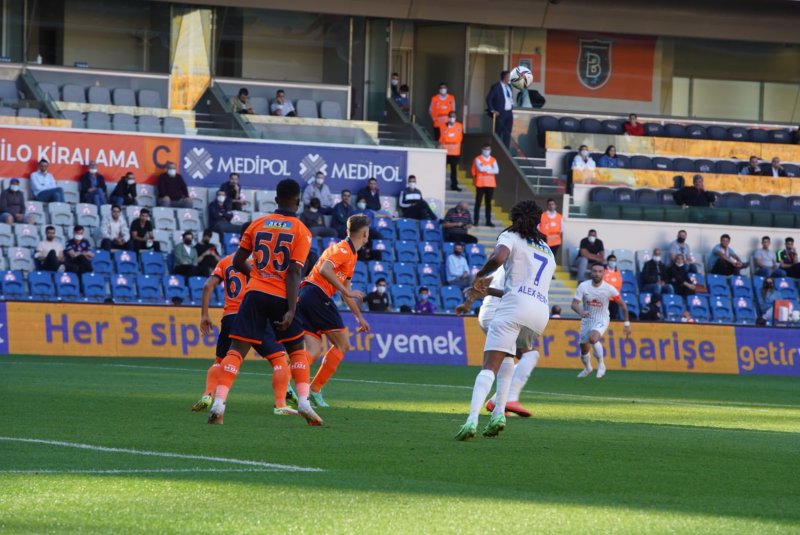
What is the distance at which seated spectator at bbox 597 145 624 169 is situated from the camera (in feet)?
128

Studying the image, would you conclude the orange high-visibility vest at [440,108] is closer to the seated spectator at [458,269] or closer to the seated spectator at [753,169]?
the seated spectator at [458,269]

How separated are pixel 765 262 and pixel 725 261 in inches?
45.5

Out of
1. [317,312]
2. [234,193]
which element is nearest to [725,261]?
[234,193]

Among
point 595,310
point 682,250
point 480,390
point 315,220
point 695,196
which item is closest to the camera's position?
point 480,390

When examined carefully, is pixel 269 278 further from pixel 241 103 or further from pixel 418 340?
pixel 241 103

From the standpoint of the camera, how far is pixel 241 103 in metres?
36.8

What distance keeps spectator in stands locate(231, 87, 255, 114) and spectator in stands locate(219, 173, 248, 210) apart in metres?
4.03

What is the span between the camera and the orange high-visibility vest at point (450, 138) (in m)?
38.2

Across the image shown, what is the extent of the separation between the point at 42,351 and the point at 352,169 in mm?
12127

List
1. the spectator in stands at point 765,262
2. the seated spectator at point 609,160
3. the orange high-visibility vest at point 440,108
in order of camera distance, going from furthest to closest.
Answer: the seated spectator at point 609,160 < the orange high-visibility vest at point 440,108 < the spectator in stands at point 765,262

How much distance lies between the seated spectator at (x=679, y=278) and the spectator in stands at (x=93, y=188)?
1351 centimetres

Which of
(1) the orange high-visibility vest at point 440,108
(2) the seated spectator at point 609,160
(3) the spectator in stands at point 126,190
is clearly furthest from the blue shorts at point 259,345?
(2) the seated spectator at point 609,160

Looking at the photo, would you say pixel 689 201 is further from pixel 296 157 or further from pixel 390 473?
pixel 390 473

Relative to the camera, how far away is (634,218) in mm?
37125
